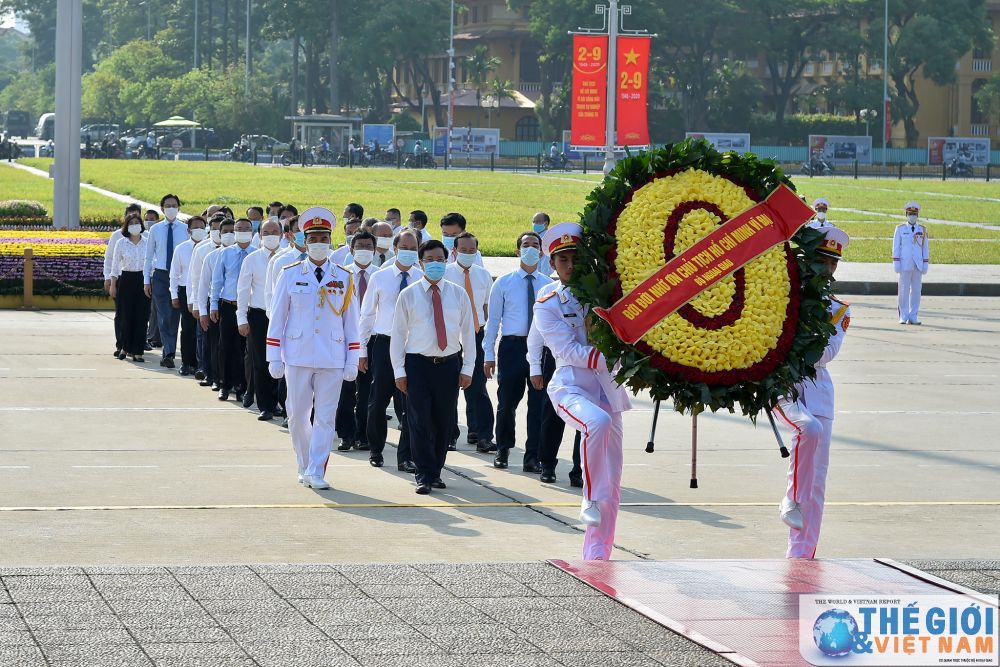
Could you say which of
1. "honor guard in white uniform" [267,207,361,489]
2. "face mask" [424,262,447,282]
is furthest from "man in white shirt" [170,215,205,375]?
"face mask" [424,262,447,282]

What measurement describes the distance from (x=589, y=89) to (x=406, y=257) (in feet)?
102

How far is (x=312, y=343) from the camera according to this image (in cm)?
1145

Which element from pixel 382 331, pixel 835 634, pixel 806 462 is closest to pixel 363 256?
pixel 382 331

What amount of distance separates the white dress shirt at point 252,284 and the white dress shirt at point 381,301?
218 cm

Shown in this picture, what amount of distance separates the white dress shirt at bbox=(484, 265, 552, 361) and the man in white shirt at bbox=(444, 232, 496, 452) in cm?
27

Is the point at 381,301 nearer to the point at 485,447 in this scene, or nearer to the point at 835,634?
the point at 485,447

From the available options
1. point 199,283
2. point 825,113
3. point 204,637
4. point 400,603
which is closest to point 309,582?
point 400,603

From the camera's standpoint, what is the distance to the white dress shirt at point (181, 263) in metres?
17.5

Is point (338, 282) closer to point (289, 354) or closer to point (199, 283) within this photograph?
point (289, 354)

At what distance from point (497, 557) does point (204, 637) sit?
2.76 m

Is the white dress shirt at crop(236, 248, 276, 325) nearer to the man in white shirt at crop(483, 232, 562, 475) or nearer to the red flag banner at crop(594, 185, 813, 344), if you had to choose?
the man in white shirt at crop(483, 232, 562, 475)

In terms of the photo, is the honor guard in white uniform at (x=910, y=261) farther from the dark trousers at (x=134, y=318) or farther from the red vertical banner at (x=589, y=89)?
the red vertical banner at (x=589, y=89)

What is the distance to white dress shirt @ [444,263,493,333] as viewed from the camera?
1355 centimetres

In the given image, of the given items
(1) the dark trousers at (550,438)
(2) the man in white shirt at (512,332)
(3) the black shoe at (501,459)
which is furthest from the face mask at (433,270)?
(3) the black shoe at (501,459)
